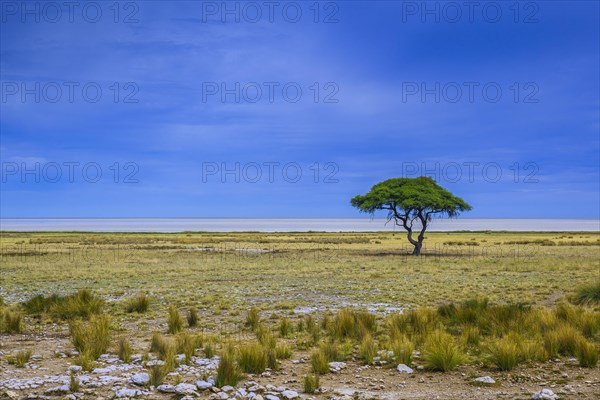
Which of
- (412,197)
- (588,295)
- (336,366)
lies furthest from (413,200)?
(336,366)

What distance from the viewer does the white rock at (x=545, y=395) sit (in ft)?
25.7

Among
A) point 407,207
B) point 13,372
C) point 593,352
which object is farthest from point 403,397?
point 407,207

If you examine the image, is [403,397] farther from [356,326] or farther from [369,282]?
[369,282]

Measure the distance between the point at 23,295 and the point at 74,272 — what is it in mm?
11207

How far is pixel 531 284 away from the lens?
956 inches

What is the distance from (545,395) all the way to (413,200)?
133 feet

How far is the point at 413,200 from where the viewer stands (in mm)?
47906

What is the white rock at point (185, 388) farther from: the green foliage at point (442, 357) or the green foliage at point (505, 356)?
the green foliage at point (505, 356)

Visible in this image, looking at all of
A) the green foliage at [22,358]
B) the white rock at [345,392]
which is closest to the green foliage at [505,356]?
the white rock at [345,392]

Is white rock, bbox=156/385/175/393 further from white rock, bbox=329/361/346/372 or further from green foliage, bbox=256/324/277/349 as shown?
white rock, bbox=329/361/346/372

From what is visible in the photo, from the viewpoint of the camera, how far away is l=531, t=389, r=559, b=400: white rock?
7.83 metres

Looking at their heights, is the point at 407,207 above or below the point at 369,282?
above

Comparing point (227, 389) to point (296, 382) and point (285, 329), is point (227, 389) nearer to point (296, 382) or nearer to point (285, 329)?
point (296, 382)

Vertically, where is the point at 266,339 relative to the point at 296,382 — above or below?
above
